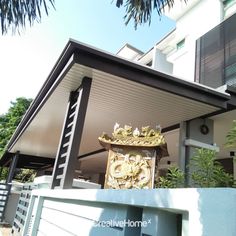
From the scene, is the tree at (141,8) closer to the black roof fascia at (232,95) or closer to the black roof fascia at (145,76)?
the black roof fascia at (145,76)

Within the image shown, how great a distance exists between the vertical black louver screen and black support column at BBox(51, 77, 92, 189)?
3508 millimetres

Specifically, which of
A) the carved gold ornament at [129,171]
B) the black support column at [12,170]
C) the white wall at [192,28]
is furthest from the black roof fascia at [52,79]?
the black support column at [12,170]

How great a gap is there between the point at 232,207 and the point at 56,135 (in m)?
9.12

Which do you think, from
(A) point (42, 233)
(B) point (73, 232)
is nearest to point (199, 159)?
(B) point (73, 232)

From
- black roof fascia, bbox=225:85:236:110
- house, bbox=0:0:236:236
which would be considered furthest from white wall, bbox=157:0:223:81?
black roof fascia, bbox=225:85:236:110

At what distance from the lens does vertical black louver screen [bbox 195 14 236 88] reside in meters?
6.46

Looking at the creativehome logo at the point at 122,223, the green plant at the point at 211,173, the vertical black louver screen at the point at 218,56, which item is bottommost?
the creativehome logo at the point at 122,223

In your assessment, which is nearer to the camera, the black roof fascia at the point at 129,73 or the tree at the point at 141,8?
the tree at the point at 141,8

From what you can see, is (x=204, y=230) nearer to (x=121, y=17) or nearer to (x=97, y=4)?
(x=97, y=4)

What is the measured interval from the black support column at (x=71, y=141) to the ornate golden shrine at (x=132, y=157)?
46cm

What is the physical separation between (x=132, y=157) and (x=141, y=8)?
2336 millimetres

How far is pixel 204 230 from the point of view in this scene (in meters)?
0.94

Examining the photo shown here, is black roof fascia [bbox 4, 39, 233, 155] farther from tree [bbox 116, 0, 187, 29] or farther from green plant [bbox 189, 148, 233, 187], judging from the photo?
green plant [bbox 189, 148, 233, 187]

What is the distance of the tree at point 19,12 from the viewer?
286 centimetres
